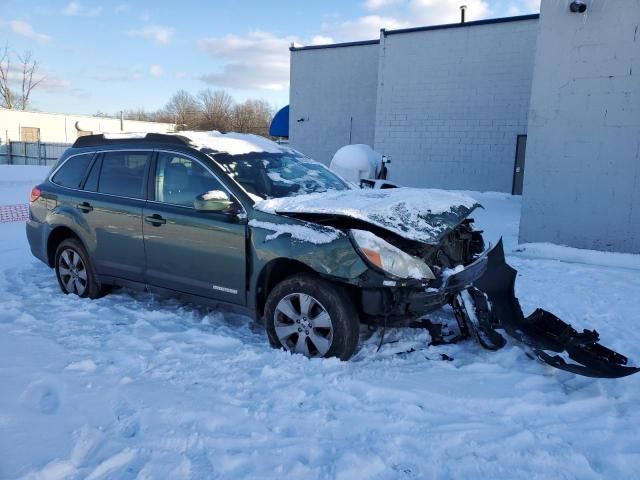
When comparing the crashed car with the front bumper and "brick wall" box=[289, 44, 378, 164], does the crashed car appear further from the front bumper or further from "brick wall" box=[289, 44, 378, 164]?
"brick wall" box=[289, 44, 378, 164]

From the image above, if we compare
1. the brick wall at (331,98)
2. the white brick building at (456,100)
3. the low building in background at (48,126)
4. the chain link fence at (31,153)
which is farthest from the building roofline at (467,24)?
the low building in background at (48,126)

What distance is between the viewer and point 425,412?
3119 millimetres

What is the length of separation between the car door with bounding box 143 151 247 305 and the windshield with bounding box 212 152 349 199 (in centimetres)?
22

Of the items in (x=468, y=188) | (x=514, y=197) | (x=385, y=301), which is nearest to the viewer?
(x=385, y=301)

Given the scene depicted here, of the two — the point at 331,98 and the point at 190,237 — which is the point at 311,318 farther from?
the point at 331,98

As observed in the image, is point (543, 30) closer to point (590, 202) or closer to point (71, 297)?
point (590, 202)

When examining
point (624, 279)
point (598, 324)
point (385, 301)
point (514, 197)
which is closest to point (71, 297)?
point (385, 301)

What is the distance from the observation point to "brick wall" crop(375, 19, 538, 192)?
1565 centimetres

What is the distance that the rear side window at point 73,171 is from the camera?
17.8 ft

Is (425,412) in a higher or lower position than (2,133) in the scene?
lower

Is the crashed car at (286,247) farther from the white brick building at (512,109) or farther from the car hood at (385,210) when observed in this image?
the white brick building at (512,109)

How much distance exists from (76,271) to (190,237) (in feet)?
6.04

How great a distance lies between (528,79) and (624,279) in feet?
35.5

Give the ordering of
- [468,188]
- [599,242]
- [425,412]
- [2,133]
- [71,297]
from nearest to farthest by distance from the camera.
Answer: [425,412]
[71,297]
[599,242]
[468,188]
[2,133]
